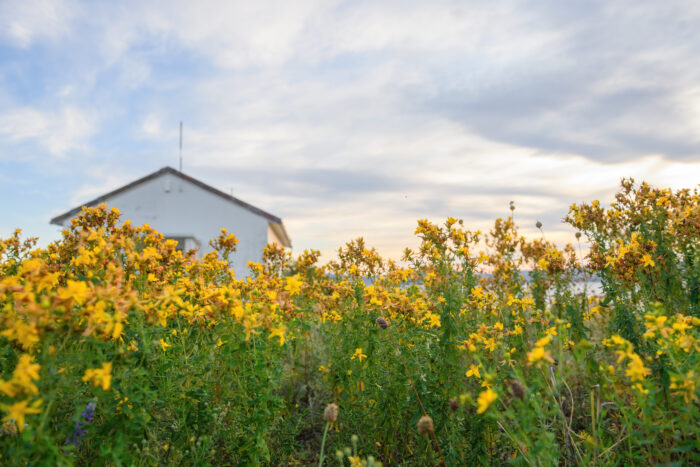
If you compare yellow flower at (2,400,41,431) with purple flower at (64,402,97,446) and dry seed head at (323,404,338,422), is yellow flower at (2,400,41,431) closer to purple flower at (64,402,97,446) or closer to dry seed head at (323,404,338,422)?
purple flower at (64,402,97,446)

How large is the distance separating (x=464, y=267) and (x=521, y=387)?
5.79 ft

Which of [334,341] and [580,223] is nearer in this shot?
[334,341]

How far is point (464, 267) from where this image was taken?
3641mm

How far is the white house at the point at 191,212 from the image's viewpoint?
49.5 feet

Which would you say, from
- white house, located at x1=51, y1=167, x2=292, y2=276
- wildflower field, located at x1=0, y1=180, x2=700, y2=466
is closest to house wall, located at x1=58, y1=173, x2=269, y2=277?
white house, located at x1=51, y1=167, x2=292, y2=276

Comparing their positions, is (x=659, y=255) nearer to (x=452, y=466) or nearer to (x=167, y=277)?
(x=452, y=466)

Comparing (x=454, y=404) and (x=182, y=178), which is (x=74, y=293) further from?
(x=182, y=178)

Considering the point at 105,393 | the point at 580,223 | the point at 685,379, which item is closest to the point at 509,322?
the point at 580,223

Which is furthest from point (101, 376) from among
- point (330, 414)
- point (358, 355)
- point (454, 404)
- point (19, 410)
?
point (358, 355)

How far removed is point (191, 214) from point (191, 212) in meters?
0.07

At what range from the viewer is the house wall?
49.6 feet

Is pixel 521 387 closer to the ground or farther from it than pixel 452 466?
farther from it

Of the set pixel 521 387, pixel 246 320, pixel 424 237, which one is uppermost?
pixel 424 237

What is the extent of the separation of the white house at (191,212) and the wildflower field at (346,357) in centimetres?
1021
